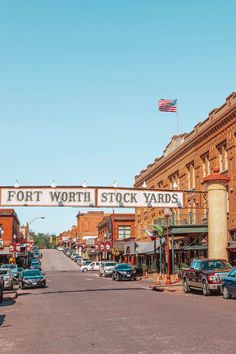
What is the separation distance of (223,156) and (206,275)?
1836cm

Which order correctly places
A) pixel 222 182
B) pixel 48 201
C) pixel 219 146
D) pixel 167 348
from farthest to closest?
pixel 219 146
pixel 222 182
pixel 48 201
pixel 167 348

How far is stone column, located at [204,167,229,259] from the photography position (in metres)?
30.7

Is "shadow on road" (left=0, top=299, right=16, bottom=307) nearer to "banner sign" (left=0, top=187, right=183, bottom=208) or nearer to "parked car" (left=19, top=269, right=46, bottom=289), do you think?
"banner sign" (left=0, top=187, right=183, bottom=208)

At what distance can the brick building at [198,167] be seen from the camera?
39531 millimetres

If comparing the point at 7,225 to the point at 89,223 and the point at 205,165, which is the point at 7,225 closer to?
the point at 205,165

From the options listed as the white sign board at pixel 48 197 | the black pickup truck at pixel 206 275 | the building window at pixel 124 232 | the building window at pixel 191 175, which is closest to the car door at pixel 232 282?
the black pickup truck at pixel 206 275

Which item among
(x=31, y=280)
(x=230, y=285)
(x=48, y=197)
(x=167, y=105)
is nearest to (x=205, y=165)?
(x=167, y=105)

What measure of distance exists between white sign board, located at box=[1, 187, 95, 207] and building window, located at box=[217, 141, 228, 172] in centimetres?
1631

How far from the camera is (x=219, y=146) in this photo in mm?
42594

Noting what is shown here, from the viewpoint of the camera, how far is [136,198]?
28531 millimetres

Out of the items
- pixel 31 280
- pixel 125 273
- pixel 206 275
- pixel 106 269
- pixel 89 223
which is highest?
pixel 89 223

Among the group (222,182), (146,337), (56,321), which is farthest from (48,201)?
(146,337)

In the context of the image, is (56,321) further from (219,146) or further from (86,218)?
(86,218)

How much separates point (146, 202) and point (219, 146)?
15.8 metres
